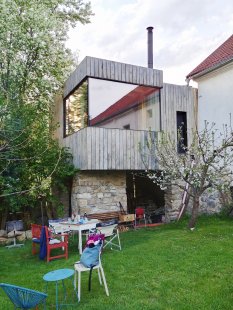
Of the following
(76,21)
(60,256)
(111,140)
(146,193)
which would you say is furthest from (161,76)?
(76,21)

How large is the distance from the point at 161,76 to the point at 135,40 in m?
5.03

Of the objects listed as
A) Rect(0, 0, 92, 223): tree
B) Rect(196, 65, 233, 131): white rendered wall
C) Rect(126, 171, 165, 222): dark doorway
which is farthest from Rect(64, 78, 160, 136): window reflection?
Rect(126, 171, 165, 222): dark doorway

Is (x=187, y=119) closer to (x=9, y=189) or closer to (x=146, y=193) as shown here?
(x=146, y=193)

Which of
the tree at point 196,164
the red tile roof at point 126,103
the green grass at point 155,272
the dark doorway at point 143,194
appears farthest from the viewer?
the dark doorway at point 143,194

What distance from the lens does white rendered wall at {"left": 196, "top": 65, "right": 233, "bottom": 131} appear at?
10.0 metres

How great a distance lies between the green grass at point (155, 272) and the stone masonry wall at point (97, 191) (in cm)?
170

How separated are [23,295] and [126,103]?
7.51m

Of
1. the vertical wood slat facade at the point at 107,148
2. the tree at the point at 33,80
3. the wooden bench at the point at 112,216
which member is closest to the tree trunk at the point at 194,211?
the wooden bench at the point at 112,216

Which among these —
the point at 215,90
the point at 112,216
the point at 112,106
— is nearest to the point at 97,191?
the point at 112,216

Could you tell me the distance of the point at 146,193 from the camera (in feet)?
45.9

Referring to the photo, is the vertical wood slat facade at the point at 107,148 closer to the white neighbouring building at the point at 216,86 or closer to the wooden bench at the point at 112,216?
the wooden bench at the point at 112,216

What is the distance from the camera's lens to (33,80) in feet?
43.3

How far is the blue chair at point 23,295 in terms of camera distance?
10.1 feet

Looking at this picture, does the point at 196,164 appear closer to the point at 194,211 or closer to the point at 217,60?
the point at 194,211
